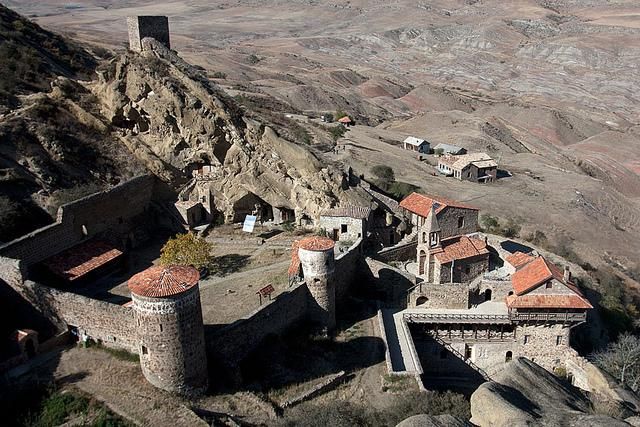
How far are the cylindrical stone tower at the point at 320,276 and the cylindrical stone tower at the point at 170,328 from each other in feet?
22.4

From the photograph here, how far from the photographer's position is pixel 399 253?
36.0 metres

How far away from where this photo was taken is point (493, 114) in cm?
10131

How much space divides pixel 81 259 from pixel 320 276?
13.1m

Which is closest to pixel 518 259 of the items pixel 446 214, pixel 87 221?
pixel 446 214

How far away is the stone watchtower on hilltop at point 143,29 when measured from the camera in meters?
44.8

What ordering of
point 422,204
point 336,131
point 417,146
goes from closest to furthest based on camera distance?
point 422,204 → point 336,131 → point 417,146

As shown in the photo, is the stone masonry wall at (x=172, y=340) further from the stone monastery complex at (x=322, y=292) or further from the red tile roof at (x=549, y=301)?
the red tile roof at (x=549, y=301)

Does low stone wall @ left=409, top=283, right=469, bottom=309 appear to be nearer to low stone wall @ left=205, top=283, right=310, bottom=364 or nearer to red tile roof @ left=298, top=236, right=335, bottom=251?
red tile roof @ left=298, top=236, right=335, bottom=251

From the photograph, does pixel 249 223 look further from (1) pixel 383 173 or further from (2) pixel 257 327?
(1) pixel 383 173

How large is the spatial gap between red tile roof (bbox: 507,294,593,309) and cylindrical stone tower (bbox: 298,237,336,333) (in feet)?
30.1

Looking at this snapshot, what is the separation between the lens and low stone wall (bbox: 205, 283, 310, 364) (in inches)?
974

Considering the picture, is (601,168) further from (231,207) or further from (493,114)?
(231,207)

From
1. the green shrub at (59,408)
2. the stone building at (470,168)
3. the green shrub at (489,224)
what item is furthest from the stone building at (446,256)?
the stone building at (470,168)

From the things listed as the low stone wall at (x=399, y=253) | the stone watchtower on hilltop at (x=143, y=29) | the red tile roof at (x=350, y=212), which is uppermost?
the stone watchtower on hilltop at (x=143, y=29)
